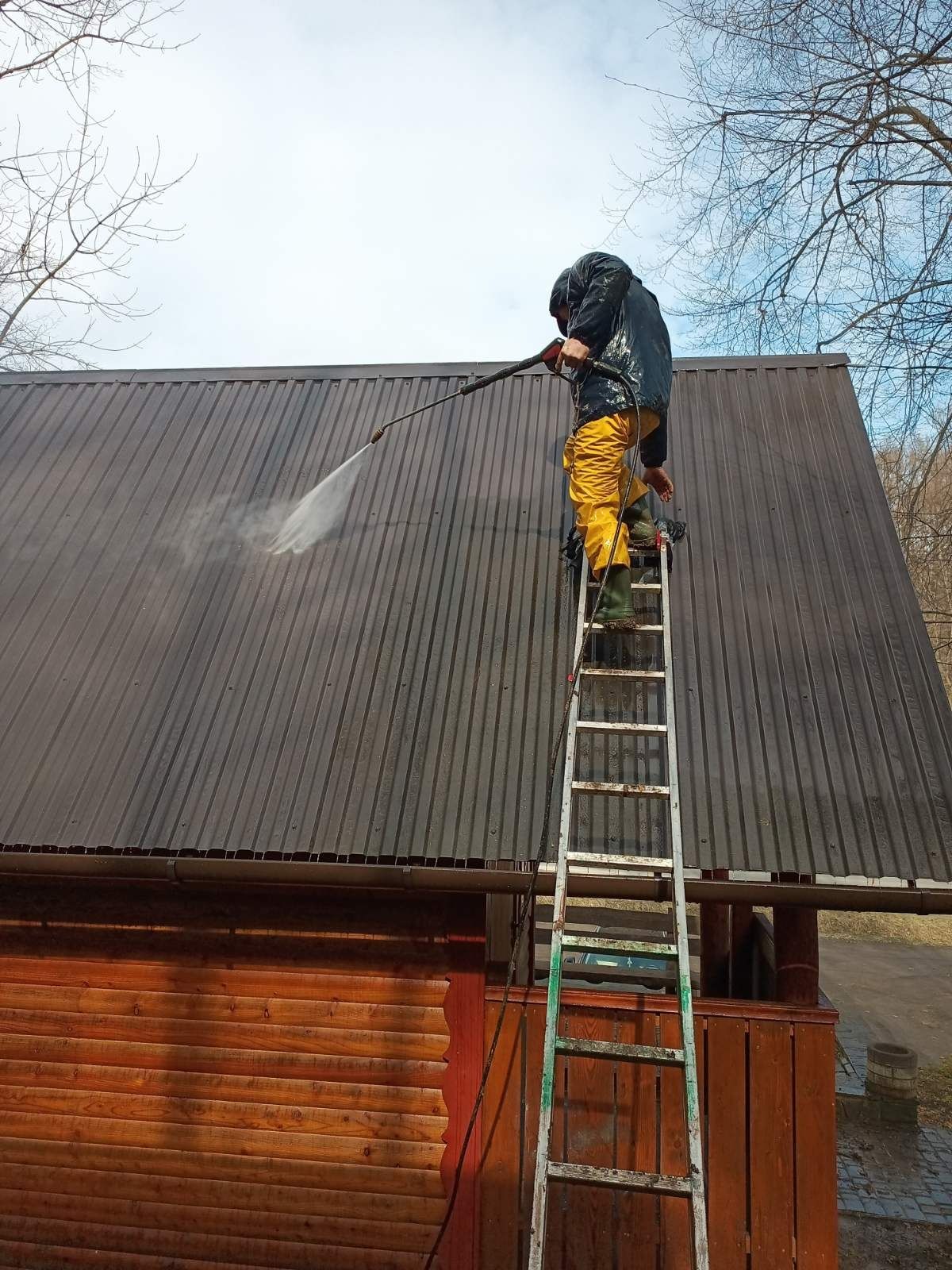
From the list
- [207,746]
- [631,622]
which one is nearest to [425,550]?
[631,622]

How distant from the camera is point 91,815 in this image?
4.42 meters

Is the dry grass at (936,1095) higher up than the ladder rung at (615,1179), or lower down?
higher up

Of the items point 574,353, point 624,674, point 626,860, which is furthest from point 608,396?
point 626,860

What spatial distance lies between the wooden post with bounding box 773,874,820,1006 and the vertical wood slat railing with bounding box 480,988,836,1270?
21 centimetres

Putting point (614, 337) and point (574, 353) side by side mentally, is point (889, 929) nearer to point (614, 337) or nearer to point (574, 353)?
point (614, 337)

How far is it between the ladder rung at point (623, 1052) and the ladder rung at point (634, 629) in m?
1.94

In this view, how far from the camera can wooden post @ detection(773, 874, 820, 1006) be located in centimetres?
438

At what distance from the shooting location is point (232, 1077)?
454 centimetres

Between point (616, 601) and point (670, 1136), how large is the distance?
275cm

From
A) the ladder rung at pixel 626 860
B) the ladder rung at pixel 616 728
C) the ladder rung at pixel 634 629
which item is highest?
the ladder rung at pixel 634 629

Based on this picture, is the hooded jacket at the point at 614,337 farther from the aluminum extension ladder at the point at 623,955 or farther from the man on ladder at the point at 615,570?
the aluminum extension ladder at the point at 623,955

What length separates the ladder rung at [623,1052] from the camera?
286cm

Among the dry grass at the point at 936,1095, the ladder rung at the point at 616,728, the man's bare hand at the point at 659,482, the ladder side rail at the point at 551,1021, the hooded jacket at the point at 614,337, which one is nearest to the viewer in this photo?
the ladder side rail at the point at 551,1021

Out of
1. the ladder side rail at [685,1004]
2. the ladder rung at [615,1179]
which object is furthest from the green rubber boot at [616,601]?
the ladder rung at [615,1179]
